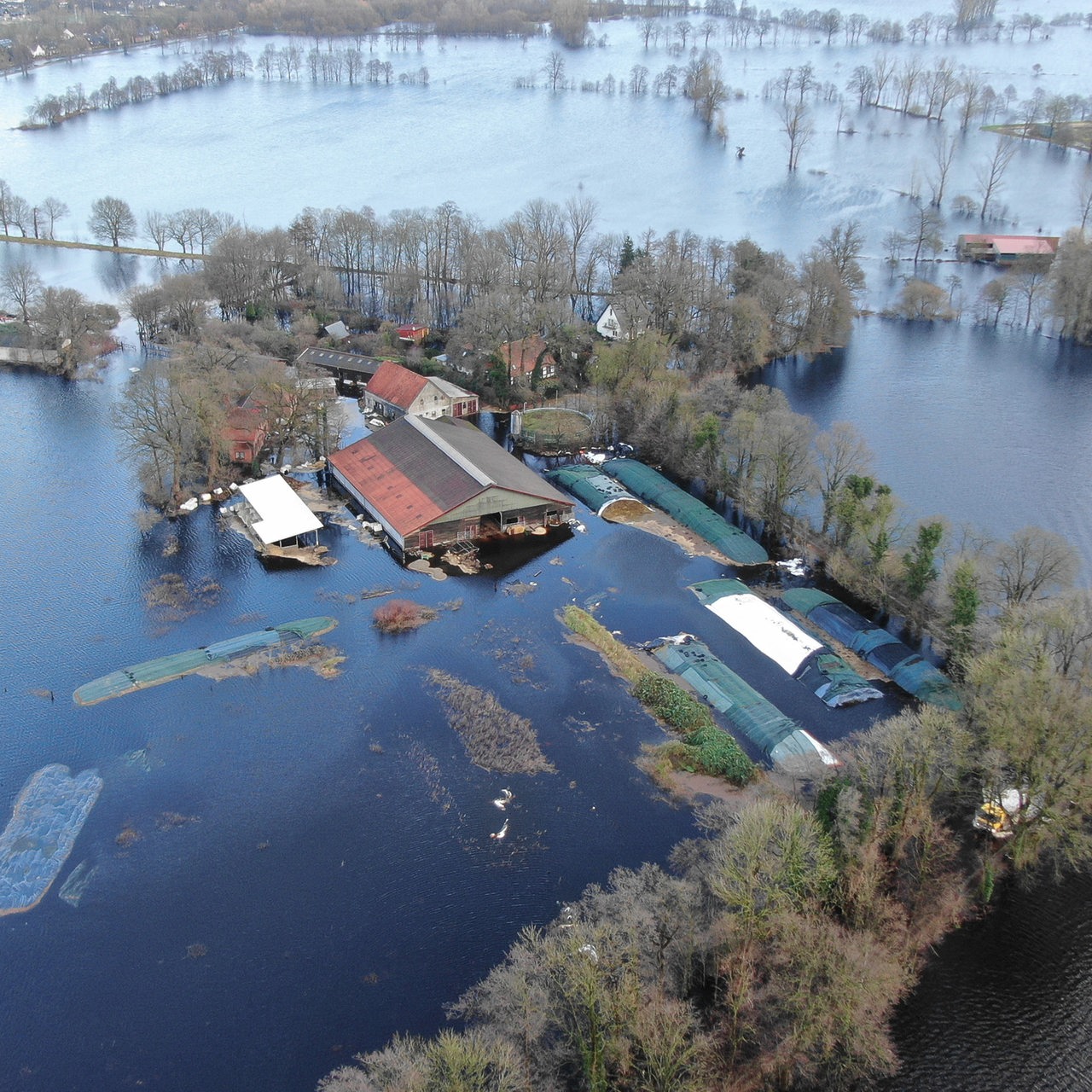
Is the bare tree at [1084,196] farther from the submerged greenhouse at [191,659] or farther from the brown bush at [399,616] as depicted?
the submerged greenhouse at [191,659]

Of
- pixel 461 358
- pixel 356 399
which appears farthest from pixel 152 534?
pixel 461 358

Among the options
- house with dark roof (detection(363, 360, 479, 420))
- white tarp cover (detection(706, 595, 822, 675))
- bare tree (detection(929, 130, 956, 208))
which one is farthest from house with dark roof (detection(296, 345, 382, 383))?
bare tree (detection(929, 130, 956, 208))

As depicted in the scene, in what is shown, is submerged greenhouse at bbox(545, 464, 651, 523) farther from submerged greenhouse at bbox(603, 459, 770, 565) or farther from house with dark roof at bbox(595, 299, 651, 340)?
house with dark roof at bbox(595, 299, 651, 340)

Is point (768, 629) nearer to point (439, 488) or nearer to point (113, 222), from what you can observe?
point (439, 488)

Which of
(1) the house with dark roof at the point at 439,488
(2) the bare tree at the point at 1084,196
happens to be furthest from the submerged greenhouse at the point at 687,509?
(2) the bare tree at the point at 1084,196

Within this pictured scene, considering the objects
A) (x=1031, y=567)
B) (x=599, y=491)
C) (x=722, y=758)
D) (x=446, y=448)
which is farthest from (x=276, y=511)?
(x=1031, y=567)

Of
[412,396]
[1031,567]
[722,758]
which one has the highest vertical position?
[1031,567]
